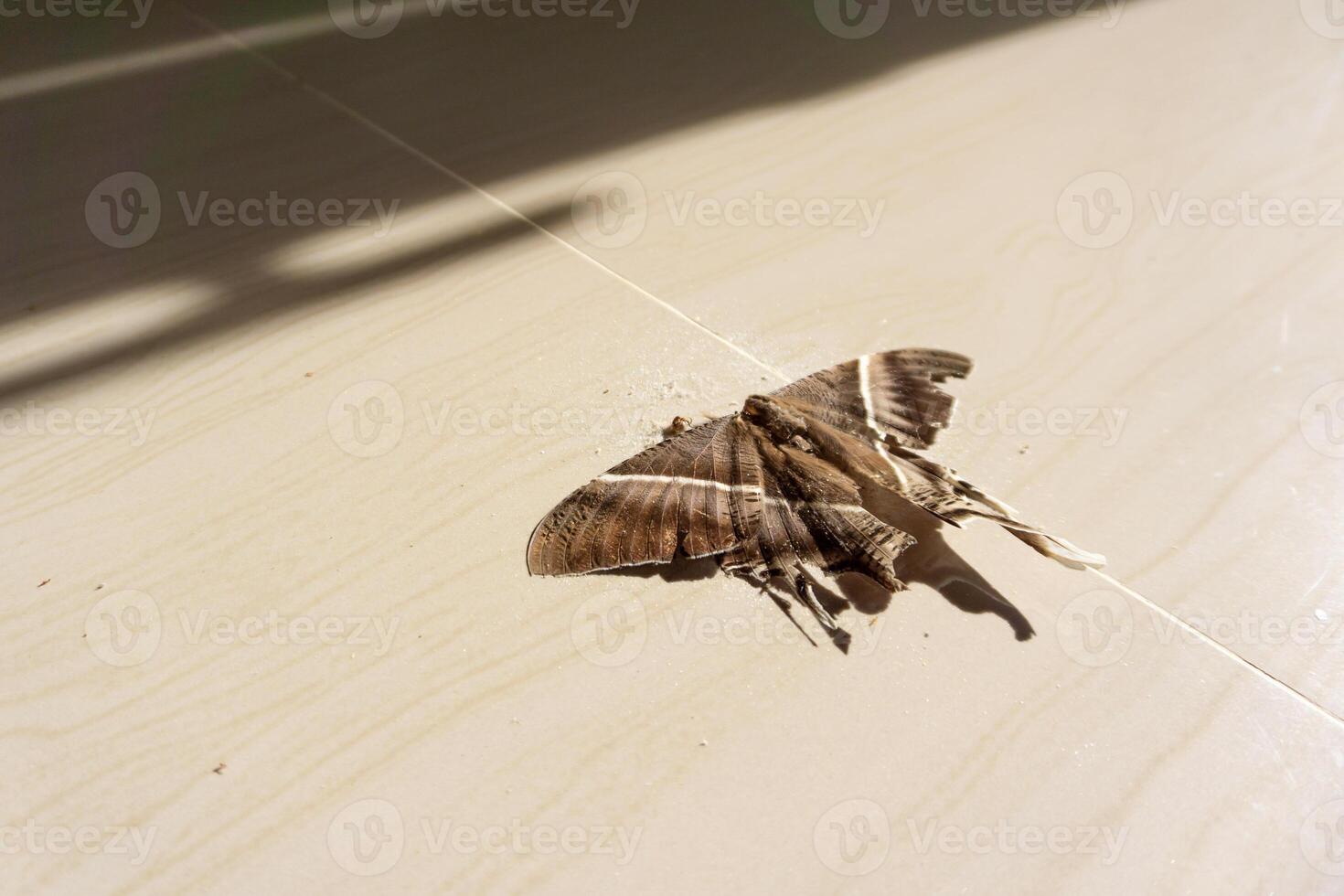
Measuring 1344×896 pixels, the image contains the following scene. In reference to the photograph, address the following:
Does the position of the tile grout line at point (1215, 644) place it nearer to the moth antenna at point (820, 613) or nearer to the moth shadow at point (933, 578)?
the moth shadow at point (933, 578)

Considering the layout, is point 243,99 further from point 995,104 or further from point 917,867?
point 917,867

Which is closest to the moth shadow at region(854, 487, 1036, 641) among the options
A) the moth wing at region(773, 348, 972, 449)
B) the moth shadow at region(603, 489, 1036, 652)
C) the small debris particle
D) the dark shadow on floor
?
the moth shadow at region(603, 489, 1036, 652)

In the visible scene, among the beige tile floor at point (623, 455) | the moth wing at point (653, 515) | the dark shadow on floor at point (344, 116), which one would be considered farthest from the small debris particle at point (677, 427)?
the dark shadow on floor at point (344, 116)

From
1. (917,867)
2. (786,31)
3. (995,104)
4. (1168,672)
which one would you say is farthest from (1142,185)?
(917,867)

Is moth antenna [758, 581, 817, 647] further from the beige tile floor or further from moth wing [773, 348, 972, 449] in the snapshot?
moth wing [773, 348, 972, 449]

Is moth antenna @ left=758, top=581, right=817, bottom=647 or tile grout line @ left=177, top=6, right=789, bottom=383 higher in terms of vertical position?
tile grout line @ left=177, top=6, right=789, bottom=383

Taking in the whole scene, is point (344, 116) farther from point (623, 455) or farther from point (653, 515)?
point (653, 515)
